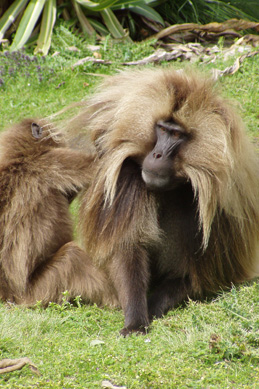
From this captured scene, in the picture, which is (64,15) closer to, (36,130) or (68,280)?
(36,130)

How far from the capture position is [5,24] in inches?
334

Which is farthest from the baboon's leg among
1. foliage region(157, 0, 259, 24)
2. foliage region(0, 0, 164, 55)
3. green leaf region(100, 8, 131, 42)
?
foliage region(157, 0, 259, 24)

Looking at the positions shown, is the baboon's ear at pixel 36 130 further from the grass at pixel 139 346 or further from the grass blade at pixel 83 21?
the grass blade at pixel 83 21

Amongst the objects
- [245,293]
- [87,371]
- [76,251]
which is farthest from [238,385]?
[76,251]

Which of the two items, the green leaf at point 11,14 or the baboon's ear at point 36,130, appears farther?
the green leaf at point 11,14

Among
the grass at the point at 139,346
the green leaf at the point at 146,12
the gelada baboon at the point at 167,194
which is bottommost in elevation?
the grass at the point at 139,346

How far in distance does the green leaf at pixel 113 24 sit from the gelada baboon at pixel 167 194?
4.21m

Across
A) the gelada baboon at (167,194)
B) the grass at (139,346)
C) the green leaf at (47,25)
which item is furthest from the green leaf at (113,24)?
the grass at (139,346)

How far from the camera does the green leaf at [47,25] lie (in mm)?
8367

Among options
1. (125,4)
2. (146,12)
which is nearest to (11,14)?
(125,4)

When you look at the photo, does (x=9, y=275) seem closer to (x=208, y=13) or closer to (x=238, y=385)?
(x=238, y=385)

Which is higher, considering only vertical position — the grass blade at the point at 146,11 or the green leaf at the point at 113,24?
the grass blade at the point at 146,11

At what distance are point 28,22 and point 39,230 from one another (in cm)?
470

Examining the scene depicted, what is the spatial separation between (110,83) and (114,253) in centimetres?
145
